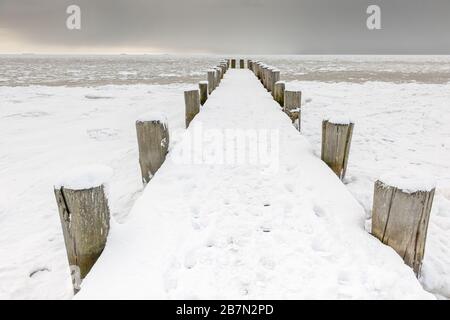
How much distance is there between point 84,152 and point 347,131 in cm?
556

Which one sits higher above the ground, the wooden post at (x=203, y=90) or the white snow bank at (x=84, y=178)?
the wooden post at (x=203, y=90)

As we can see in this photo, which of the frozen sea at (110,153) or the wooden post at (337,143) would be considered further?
the wooden post at (337,143)

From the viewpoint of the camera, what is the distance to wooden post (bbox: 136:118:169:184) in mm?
3768

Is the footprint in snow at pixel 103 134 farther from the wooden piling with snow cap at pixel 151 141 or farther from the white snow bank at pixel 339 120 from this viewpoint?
the white snow bank at pixel 339 120

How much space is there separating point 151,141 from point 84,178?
5.34 feet

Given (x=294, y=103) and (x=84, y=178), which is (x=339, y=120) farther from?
(x=84, y=178)

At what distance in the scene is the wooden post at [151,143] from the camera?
377cm

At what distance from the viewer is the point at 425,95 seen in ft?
45.6

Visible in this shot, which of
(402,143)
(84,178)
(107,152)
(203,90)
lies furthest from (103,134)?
(402,143)

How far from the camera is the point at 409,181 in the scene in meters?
2.36

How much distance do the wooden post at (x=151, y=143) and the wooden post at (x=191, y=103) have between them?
267cm

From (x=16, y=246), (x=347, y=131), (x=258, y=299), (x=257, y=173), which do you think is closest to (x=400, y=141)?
(x=347, y=131)

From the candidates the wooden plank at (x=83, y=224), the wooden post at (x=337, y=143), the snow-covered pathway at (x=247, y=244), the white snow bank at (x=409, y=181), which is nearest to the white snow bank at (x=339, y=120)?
the wooden post at (x=337, y=143)
